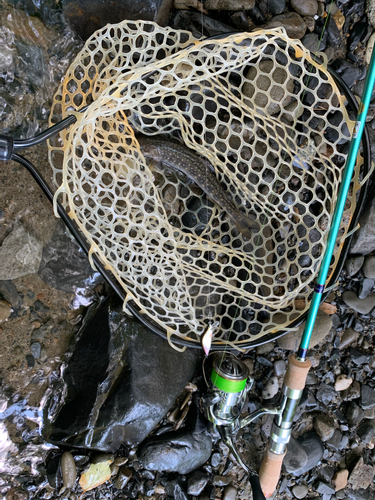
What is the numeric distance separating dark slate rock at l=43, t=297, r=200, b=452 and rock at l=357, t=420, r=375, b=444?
156 centimetres

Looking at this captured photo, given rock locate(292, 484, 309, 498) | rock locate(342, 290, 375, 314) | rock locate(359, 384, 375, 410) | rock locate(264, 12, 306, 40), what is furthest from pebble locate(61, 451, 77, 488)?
rock locate(264, 12, 306, 40)

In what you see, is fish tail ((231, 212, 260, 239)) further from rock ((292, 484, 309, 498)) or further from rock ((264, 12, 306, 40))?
rock ((292, 484, 309, 498))

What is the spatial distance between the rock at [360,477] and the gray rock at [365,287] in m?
1.36

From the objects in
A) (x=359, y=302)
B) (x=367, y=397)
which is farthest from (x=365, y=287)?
(x=367, y=397)

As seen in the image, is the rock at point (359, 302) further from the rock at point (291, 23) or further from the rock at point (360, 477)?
the rock at point (291, 23)

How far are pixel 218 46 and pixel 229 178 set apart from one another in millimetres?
848

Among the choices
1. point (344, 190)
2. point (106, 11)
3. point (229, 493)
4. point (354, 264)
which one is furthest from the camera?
point (354, 264)

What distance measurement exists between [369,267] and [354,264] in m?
→ 0.11

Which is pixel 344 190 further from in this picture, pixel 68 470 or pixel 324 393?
pixel 68 470

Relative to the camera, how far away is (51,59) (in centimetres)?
261

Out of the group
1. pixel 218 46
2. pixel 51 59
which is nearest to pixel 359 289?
pixel 218 46

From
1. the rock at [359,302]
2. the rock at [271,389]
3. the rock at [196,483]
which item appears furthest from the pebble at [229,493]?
the rock at [359,302]

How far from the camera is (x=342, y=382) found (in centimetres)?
303

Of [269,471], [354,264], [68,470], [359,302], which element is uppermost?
[354,264]
